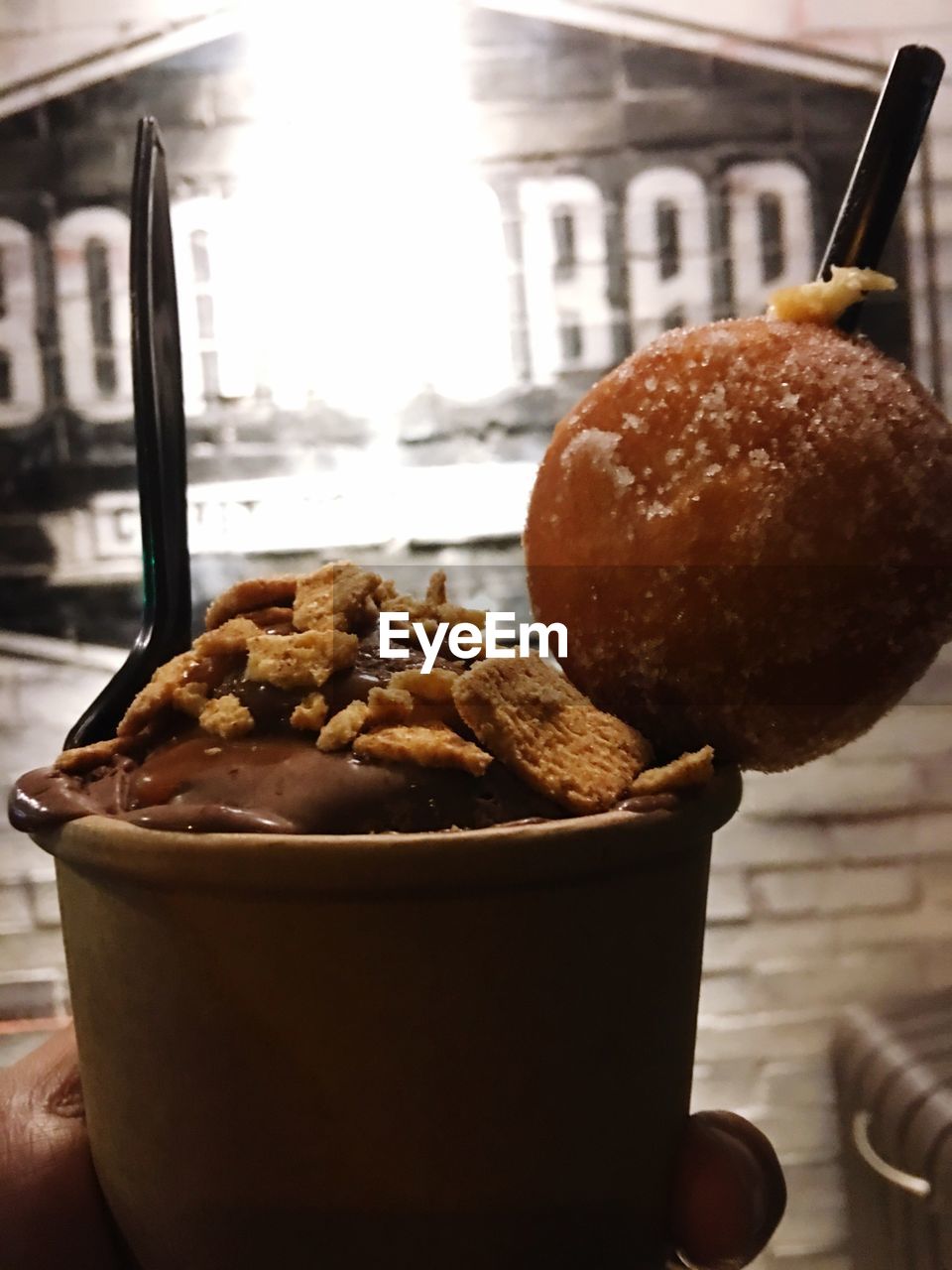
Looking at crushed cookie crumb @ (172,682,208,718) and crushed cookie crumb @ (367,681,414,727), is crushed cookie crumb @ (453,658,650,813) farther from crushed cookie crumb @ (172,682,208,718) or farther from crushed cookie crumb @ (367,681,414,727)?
crushed cookie crumb @ (172,682,208,718)

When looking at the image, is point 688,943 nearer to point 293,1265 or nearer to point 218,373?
point 293,1265

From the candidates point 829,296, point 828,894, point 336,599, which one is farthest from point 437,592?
point 828,894

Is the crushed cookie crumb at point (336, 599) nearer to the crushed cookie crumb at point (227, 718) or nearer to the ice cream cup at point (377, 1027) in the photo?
the crushed cookie crumb at point (227, 718)

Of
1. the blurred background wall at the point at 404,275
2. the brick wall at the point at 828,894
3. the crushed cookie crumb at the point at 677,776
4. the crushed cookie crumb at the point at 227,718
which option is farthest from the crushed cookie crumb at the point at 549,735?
the brick wall at the point at 828,894

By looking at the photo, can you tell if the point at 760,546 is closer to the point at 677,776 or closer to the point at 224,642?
the point at 677,776

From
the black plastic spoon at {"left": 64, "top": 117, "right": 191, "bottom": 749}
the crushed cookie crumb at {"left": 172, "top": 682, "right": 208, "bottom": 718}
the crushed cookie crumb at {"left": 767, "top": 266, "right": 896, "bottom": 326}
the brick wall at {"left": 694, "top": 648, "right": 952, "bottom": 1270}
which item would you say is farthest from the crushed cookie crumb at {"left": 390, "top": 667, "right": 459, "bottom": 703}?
the brick wall at {"left": 694, "top": 648, "right": 952, "bottom": 1270}

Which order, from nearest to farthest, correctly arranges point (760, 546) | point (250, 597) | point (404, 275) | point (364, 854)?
point (364, 854), point (760, 546), point (250, 597), point (404, 275)

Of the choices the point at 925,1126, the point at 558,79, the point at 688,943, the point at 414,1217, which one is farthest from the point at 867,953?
the point at 558,79
